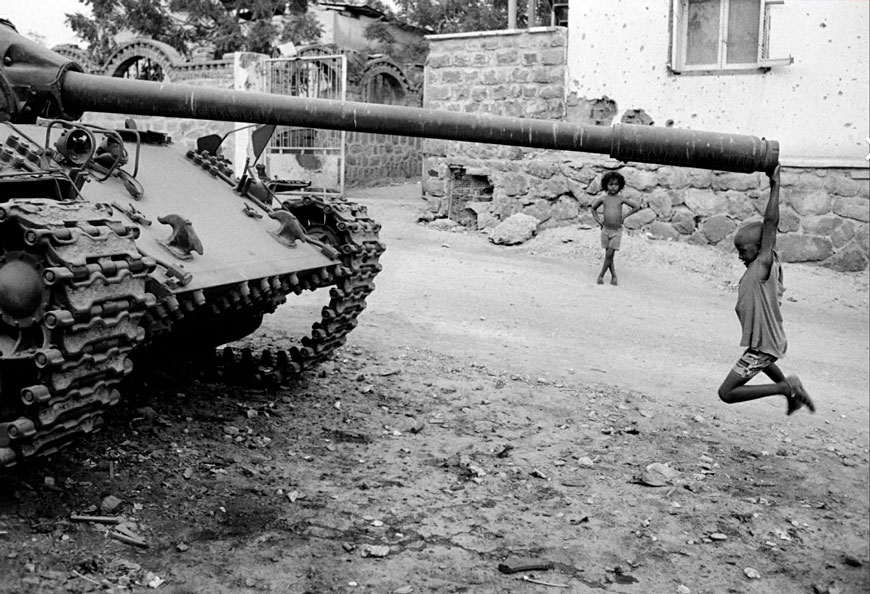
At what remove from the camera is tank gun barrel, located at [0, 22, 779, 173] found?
13.2 ft

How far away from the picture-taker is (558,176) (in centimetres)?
1410

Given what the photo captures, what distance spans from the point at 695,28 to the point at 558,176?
2602 mm

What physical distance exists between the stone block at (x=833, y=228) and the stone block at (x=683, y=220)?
1394 mm

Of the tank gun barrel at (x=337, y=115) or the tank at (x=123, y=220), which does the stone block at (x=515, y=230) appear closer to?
the tank at (x=123, y=220)

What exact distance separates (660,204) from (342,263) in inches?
302

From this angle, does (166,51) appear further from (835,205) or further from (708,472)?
(708,472)

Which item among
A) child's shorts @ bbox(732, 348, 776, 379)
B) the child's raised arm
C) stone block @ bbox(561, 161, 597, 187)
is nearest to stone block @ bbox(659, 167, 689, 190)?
stone block @ bbox(561, 161, 597, 187)

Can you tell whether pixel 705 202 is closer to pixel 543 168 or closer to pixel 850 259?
pixel 850 259

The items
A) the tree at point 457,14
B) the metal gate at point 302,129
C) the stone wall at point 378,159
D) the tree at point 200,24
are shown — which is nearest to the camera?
the metal gate at point 302,129

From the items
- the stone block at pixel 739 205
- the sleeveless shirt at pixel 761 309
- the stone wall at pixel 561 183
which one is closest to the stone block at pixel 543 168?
the stone wall at pixel 561 183

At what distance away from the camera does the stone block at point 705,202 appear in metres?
13.0

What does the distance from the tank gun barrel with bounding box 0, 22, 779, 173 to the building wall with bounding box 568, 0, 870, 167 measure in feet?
28.0

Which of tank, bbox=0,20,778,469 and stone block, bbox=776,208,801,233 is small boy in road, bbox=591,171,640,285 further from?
tank, bbox=0,20,778,469

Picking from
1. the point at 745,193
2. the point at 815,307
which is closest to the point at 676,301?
the point at 815,307
